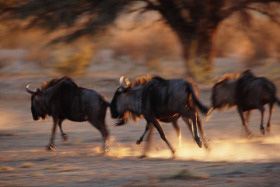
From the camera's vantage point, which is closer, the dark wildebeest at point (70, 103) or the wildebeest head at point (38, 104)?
the dark wildebeest at point (70, 103)

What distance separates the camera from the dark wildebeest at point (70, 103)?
10594 millimetres

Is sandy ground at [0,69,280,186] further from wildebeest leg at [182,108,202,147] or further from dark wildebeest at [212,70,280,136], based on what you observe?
dark wildebeest at [212,70,280,136]

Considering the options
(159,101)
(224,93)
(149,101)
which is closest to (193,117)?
(159,101)

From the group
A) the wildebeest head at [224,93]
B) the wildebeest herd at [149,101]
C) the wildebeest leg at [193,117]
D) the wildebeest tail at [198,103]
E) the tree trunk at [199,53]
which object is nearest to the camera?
the wildebeest tail at [198,103]

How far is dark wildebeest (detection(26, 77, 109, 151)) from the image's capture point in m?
10.6

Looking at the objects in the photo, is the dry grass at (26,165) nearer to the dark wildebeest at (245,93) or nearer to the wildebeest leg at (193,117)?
the wildebeest leg at (193,117)

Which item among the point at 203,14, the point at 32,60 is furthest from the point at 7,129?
the point at 32,60

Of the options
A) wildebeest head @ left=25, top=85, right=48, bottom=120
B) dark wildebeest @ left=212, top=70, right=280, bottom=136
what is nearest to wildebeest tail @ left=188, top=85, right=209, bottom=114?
dark wildebeest @ left=212, top=70, right=280, bottom=136

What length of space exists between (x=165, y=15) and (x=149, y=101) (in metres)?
11.7

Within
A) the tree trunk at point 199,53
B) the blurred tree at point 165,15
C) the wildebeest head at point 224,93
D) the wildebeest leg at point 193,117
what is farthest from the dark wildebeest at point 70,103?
the tree trunk at point 199,53

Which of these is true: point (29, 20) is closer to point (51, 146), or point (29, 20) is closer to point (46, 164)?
point (51, 146)

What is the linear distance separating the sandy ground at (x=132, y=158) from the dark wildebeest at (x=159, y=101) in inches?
29.1

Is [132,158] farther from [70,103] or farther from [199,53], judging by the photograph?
[199,53]

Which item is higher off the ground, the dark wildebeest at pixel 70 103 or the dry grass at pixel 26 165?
the dark wildebeest at pixel 70 103
